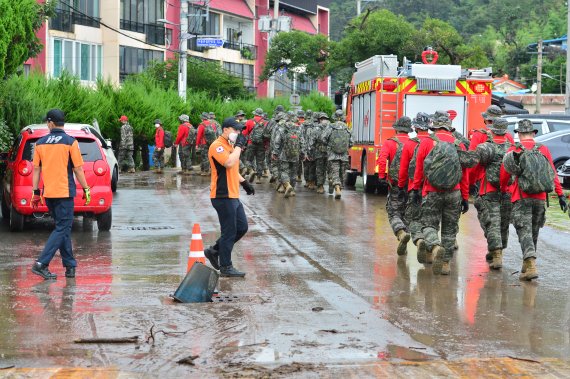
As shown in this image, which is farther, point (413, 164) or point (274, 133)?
point (274, 133)

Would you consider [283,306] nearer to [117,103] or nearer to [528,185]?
[528,185]

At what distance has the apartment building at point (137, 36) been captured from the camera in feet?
142

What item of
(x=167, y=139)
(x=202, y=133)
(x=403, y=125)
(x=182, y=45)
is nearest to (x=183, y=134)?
(x=202, y=133)

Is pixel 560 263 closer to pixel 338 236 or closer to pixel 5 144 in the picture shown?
pixel 338 236

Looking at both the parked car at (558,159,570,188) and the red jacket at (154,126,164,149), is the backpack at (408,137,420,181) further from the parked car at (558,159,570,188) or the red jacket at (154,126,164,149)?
the red jacket at (154,126,164,149)

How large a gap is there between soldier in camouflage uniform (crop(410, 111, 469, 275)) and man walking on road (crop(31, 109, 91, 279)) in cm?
393

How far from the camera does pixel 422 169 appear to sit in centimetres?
1246

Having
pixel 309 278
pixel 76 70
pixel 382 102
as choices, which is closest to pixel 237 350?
pixel 309 278

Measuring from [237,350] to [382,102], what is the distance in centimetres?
1583

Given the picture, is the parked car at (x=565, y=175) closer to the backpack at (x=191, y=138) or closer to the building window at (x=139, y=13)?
the backpack at (x=191, y=138)

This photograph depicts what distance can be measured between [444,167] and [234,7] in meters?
50.7

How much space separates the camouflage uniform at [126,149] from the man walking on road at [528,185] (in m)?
→ 22.9

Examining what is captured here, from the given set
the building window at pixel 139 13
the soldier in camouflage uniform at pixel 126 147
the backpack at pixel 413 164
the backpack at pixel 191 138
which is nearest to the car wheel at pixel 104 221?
the backpack at pixel 413 164

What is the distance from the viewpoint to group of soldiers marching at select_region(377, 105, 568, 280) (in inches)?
454
